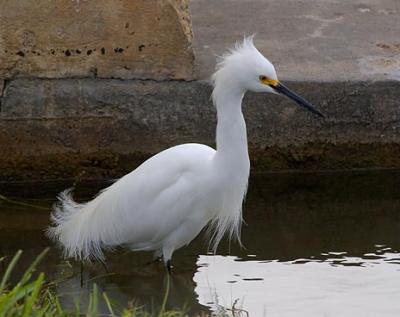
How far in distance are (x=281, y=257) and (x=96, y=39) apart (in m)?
1.77

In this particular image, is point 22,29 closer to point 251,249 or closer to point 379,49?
point 251,249

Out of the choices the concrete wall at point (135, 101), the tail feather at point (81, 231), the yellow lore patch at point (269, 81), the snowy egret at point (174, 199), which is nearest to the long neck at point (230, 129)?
the snowy egret at point (174, 199)

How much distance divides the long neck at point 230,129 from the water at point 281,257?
59cm

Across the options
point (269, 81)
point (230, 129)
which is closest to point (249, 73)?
point (269, 81)

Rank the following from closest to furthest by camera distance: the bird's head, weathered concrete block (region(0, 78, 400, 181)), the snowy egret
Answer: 1. the bird's head
2. the snowy egret
3. weathered concrete block (region(0, 78, 400, 181))

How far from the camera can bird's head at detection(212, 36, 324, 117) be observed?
5004 millimetres

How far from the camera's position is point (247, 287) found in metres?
5.18

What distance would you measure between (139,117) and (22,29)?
2.78ft

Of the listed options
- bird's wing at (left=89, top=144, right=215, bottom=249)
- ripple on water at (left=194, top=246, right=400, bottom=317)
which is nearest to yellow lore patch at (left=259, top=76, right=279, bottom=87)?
bird's wing at (left=89, top=144, right=215, bottom=249)

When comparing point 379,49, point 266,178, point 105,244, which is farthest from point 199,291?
point 379,49

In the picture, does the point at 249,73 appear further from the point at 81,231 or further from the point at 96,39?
the point at 96,39

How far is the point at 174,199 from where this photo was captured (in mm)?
5312

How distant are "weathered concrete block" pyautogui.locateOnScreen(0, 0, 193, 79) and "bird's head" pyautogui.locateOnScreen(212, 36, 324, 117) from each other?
1.41m

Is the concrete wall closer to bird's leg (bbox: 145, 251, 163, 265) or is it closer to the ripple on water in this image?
bird's leg (bbox: 145, 251, 163, 265)
